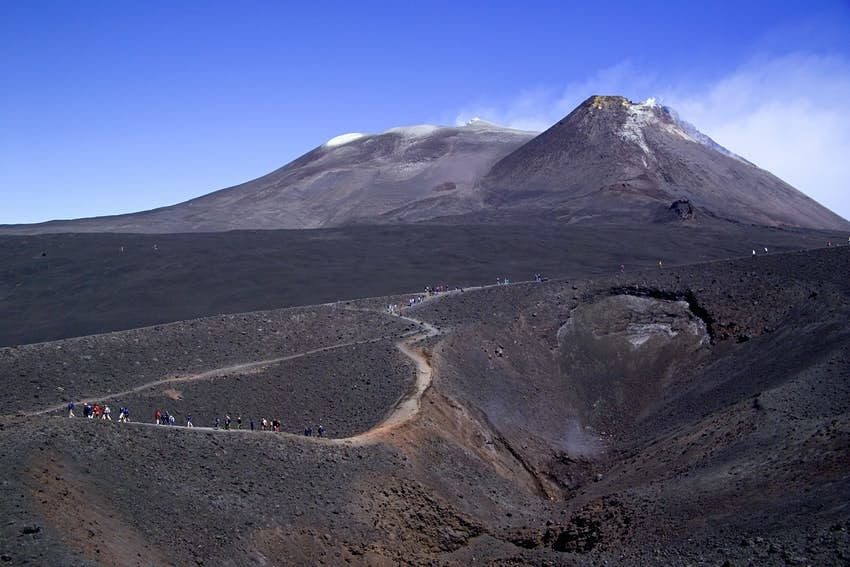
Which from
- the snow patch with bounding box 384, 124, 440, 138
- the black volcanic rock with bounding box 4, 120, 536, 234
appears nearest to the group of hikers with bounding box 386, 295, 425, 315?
the black volcanic rock with bounding box 4, 120, 536, 234

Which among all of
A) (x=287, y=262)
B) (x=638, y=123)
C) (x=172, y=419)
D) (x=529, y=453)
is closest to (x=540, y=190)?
(x=638, y=123)

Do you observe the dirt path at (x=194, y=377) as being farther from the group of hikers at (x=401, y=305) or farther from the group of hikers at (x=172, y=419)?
the group of hikers at (x=401, y=305)

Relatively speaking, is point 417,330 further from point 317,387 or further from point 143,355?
point 143,355

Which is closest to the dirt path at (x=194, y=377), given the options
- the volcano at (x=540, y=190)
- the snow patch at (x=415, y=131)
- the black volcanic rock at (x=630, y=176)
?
Answer: the volcano at (x=540, y=190)

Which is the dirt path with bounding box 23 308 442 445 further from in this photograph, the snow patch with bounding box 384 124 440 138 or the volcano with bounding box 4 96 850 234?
the snow patch with bounding box 384 124 440 138

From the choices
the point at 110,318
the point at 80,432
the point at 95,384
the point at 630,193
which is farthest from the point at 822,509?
the point at 630,193

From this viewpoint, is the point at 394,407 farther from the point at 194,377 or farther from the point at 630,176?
the point at 630,176
